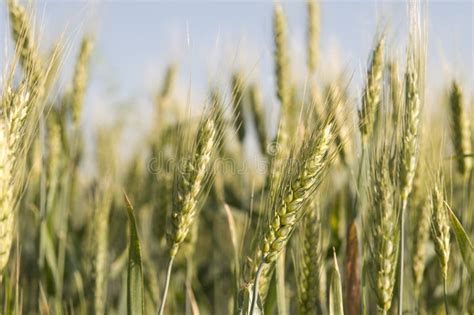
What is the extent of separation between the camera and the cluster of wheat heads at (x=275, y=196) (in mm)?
1466

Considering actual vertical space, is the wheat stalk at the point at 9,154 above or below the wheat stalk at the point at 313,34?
below

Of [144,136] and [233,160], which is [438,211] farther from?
[144,136]

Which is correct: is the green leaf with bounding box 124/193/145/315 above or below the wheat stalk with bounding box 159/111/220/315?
below

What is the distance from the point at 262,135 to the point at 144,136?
3.19ft

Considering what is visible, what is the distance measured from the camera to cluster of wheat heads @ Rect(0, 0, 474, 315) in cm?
147

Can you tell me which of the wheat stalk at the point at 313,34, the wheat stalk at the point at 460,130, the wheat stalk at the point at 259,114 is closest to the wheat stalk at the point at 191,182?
the wheat stalk at the point at 460,130

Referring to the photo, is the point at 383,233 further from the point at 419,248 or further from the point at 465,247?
the point at 419,248

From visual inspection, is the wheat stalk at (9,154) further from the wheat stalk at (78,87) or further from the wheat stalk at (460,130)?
the wheat stalk at (460,130)

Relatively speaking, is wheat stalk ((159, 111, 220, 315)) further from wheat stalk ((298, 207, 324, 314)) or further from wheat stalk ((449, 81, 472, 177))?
wheat stalk ((449, 81, 472, 177))

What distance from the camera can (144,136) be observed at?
360 cm

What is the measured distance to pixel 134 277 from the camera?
1496mm

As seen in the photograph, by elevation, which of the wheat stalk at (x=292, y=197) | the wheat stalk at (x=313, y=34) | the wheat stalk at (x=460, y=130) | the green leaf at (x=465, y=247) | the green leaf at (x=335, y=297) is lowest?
the green leaf at (x=335, y=297)

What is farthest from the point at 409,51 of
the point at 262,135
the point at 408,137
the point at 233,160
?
the point at 233,160

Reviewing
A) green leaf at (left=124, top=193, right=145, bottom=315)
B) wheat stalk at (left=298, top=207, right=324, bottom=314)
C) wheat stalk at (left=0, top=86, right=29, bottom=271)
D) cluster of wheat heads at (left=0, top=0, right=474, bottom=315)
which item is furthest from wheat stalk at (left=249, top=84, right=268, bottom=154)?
wheat stalk at (left=0, top=86, right=29, bottom=271)
